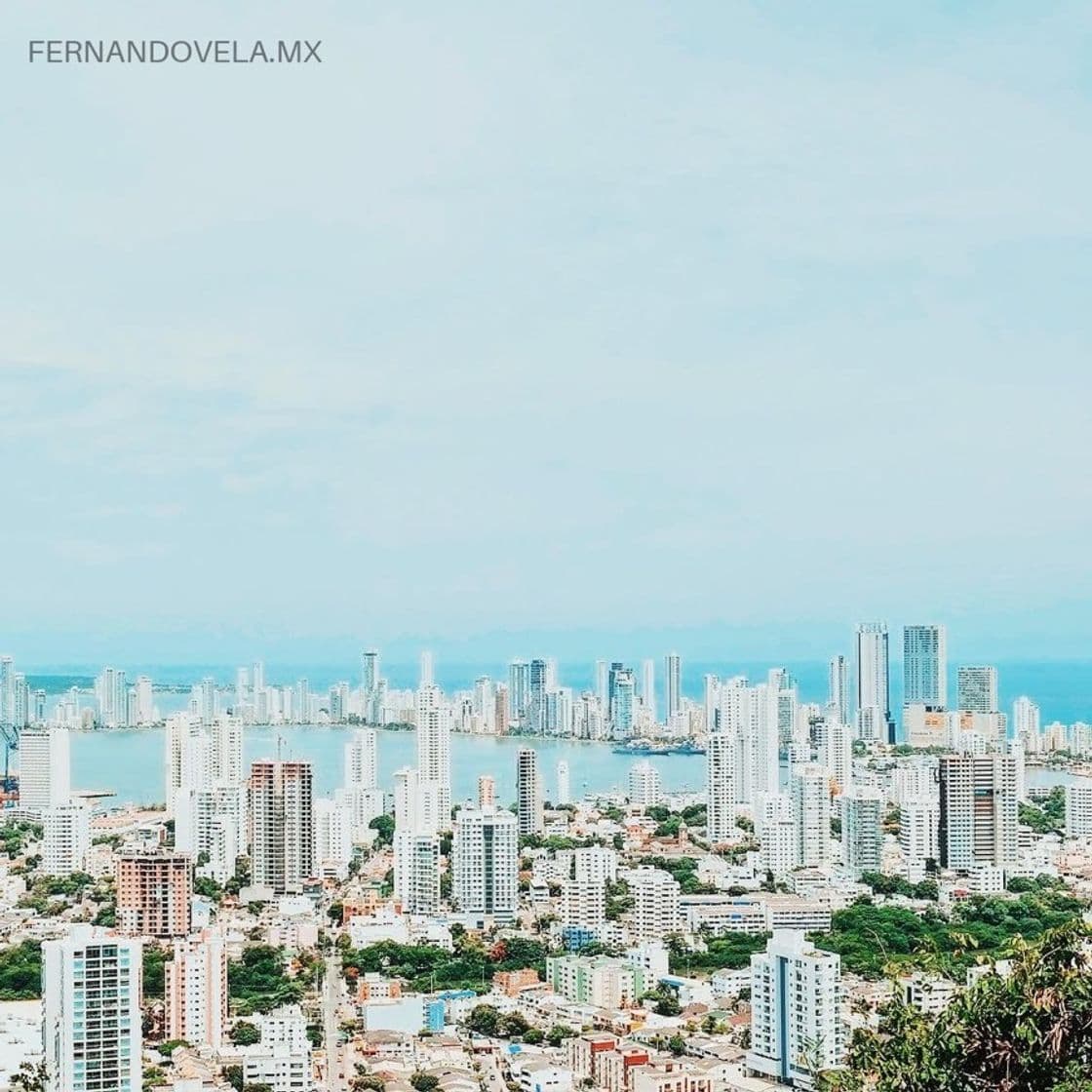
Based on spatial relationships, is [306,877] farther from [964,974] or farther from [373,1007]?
[964,974]

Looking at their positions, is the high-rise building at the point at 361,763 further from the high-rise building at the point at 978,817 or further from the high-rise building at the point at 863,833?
the high-rise building at the point at 978,817

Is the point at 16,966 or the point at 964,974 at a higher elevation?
the point at 964,974

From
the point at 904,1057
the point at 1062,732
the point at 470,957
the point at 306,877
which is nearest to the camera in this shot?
the point at 904,1057

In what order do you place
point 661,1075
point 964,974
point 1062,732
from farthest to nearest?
1. point 1062,732
2. point 661,1075
3. point 964,974

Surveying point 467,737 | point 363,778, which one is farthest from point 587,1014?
point 467,737

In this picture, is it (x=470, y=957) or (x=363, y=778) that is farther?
(x=363, y=778)
